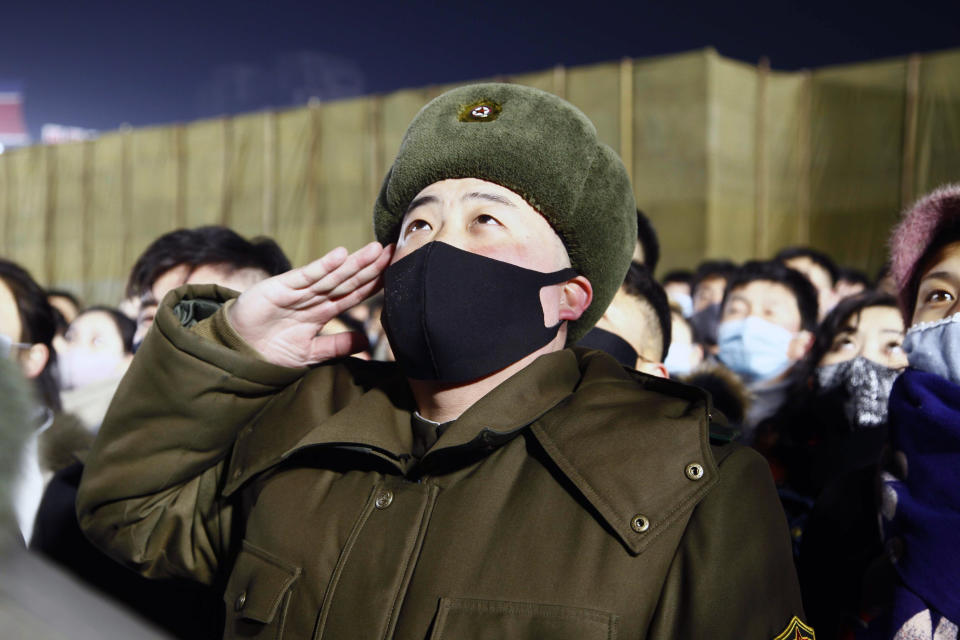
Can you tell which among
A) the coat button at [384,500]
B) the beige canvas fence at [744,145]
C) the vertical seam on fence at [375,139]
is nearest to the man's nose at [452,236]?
the coat button at [384,500]

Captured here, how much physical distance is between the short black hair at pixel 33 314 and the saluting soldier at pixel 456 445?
1.43 metres

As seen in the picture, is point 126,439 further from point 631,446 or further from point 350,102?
point 350,102

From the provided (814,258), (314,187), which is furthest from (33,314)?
(314,187)

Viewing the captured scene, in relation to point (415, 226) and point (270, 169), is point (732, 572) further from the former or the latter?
point (270, 169)

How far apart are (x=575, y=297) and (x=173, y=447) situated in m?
0.97

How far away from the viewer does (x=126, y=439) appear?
1.87 metres

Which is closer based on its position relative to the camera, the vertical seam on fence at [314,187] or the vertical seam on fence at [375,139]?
the vertical seam on fence at [375,139]

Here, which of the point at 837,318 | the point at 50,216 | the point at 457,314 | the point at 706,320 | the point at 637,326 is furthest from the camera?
the point at 50,216

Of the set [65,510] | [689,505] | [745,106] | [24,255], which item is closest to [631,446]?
[689,505]

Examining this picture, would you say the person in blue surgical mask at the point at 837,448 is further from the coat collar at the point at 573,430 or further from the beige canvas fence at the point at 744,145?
the beige canvas fence at the point at 744,145

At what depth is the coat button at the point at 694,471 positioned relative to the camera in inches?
55.5

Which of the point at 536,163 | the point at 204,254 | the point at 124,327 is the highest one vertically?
the point at 536,163

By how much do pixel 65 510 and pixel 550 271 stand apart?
1.76 meters

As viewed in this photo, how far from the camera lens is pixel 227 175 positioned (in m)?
17.9
